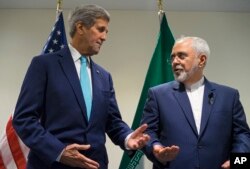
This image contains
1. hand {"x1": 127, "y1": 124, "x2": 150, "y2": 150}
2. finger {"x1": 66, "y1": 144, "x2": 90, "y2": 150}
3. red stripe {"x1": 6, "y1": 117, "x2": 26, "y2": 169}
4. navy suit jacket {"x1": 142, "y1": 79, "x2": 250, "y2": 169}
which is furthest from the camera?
red stripe {"x1": 6, "y1": 117, "x2": 26, "y2": 169}

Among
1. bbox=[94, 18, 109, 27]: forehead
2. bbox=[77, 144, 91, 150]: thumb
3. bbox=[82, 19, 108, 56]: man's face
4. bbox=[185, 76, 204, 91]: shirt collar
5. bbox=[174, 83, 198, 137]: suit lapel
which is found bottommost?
bbox=[77, 144, 91, 150]: thumb

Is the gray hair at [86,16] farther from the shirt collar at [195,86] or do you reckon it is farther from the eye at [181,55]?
the shirt collar at [195,86]

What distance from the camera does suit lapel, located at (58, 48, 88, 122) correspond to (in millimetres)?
1631

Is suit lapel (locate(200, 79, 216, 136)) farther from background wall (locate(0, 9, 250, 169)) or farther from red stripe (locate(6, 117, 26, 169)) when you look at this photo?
background wall (locate(0, 9, 250, 169))

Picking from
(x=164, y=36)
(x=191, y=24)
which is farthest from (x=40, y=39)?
(x=191, y=24)

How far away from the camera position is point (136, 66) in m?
3.59

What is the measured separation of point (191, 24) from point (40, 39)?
160cm

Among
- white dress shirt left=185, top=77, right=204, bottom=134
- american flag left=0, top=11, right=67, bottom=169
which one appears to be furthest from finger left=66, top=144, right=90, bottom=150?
american flag left=0, top=11, right=67, bottom=169

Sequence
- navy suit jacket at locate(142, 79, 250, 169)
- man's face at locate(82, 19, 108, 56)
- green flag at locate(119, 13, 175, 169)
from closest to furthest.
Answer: man's face at locate(82, 19, 108, 56) → navy suit jacket at locate(142, 79, 250, 169) → green flag at locate(119, 13, 175, 169)

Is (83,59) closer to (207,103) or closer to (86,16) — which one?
(86,16)

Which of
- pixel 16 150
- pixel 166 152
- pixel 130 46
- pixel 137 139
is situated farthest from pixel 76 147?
pixel 130 46

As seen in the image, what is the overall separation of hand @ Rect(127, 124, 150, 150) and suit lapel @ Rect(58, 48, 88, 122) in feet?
0.81

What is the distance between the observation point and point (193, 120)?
6.42 ft

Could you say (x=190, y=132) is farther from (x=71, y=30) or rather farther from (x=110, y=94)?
(x=71, y=30)
